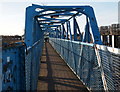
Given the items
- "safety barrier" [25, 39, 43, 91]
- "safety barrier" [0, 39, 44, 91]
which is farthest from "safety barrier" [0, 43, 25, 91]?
"safety barrier" [25, 39, 43, 91]

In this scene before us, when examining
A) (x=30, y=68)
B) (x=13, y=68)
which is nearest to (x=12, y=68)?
(x=13, y=68)

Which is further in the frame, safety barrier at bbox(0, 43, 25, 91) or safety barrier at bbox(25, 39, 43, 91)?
safety barrier at bbox(25, 39, 43, 91)

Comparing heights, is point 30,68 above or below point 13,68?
below

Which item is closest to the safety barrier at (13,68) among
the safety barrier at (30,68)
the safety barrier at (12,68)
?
the safety barrier at (12,68)

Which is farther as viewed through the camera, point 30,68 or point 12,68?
point 30,68

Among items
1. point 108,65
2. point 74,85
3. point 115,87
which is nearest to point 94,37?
point 74,85

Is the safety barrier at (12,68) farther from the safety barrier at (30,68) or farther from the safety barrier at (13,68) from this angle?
the safety barrier at (30,68)

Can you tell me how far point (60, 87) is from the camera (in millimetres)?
6824

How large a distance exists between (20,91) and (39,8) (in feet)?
21.8

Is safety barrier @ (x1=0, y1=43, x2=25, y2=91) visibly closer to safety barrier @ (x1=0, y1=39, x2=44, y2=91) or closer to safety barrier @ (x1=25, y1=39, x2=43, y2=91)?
safety barrier @ (x1=0, y1=39, x2=44, y2=91)

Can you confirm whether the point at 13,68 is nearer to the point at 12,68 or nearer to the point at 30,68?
the point at 12,68

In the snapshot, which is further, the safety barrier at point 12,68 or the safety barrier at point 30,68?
the safety barrier at point 30,68

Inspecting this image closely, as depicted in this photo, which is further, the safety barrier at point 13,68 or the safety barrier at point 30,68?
the safety barrier at point 30,68

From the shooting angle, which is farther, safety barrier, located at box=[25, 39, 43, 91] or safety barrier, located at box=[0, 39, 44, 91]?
safety barrier, located at box=[25, 39, 43, 91]
